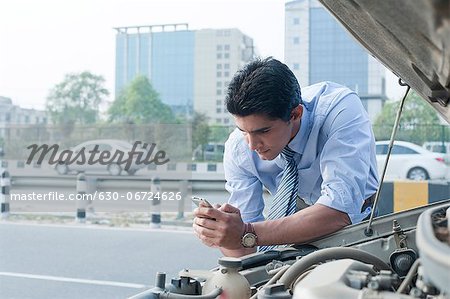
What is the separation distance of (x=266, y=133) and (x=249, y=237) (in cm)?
31

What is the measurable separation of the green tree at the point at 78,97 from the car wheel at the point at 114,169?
394 centimetres

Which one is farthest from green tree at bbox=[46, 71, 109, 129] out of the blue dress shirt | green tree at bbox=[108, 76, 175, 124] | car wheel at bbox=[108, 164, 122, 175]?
the blue dress shirt

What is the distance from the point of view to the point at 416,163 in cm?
1040

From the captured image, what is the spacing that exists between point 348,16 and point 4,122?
11.1 meters

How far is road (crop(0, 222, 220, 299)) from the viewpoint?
4.57 meters

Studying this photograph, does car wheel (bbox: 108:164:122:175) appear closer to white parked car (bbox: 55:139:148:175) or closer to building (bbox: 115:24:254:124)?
white parked car (bbox: 55:139:148:175)

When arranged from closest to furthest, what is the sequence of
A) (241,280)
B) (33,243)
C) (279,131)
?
1. (241,280)
2. (279,131)
3. (33,243)

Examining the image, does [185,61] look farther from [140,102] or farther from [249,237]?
[249,237]

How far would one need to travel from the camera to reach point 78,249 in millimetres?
6035

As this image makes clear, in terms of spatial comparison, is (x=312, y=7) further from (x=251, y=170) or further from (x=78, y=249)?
(x=251, y=170)

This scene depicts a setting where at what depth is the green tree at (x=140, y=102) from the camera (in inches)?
642

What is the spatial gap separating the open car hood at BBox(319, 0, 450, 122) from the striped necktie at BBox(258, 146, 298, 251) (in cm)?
62

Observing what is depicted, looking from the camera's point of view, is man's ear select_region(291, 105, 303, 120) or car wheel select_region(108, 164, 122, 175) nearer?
man's ear select_region(291, 105, 303, 120)

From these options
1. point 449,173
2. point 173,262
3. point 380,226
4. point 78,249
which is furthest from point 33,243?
point 449,173
